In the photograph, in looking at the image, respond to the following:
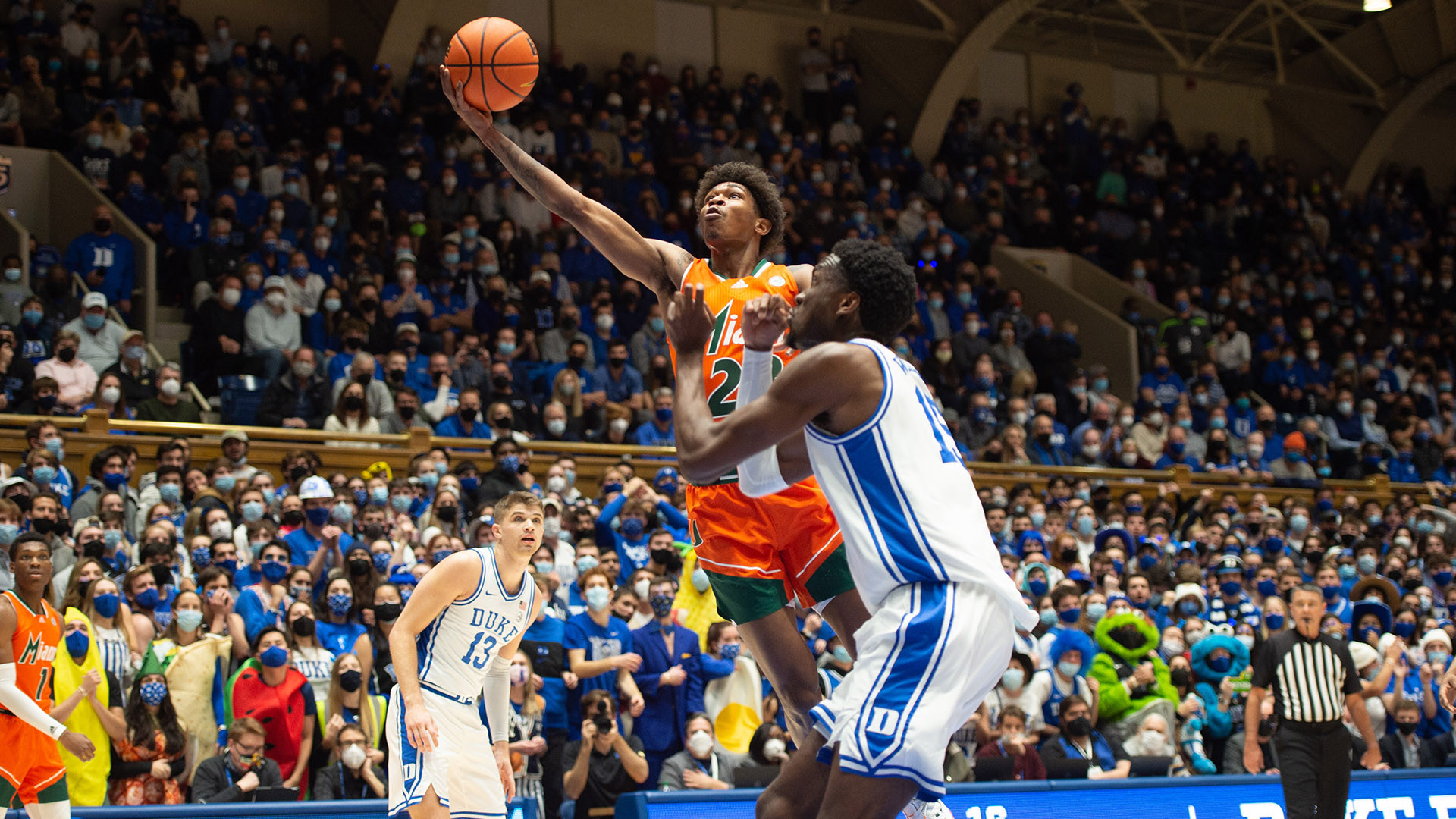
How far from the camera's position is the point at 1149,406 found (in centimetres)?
1731

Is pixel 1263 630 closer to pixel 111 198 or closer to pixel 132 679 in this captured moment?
pixel 132 679

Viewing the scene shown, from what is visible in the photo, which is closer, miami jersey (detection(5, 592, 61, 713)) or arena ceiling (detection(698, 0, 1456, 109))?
miami jersey (detection(5, 592, 61, 713))

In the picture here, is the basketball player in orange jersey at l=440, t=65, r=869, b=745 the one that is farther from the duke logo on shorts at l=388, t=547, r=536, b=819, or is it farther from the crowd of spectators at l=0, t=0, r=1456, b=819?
the duke logo on shorts at l=388, t=547, r=536, b=819

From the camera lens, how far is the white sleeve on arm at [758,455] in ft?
12.8

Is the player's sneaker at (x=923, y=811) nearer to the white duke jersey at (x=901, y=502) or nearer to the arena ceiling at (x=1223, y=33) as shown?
the white duke jersey at (x=901, y=502)

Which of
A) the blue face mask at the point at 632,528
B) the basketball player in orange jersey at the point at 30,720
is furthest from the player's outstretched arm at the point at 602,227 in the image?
the blue face mask at the point at 632,528

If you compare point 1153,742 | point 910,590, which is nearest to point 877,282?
point 910,590

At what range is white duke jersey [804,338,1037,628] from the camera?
11.8 feet

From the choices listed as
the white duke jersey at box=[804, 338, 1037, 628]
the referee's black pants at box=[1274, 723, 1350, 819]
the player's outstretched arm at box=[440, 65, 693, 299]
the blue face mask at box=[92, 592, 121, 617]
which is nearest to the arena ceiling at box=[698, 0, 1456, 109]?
the referee's black pants at box=[1274, 723, 1350, 819]

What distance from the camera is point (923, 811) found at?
13.6 feet

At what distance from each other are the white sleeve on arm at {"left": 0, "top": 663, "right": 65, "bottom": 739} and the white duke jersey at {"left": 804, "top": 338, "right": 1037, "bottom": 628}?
4.54 meters

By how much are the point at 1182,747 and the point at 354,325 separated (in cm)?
815

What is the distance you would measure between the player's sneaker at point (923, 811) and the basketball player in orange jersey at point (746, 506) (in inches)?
17.4

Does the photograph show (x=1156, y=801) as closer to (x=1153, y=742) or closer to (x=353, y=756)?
(x=1153, y=742)
